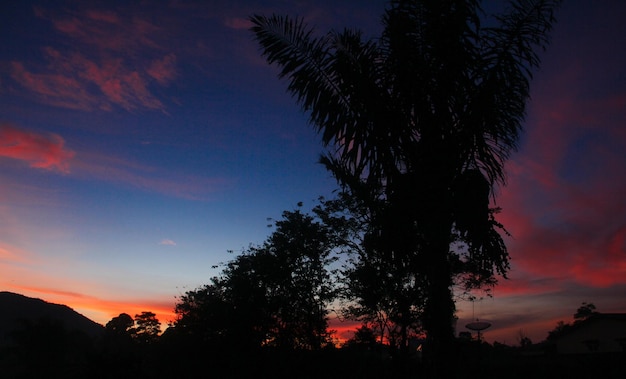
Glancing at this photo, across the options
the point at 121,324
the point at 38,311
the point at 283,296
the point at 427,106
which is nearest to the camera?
the point at 427,106

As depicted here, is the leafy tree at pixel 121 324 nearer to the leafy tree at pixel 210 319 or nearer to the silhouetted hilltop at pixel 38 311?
the silhouetted hilltop at pixel 38 311

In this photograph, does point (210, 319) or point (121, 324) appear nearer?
point (210, 319)

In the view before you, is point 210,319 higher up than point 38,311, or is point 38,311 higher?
point 38,311

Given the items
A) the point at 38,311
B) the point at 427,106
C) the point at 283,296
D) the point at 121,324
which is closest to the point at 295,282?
the point at 283,296

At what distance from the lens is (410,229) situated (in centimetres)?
617

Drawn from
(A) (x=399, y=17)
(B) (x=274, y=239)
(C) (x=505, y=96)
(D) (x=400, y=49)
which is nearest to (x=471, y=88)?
(C) (x=505, y=96)

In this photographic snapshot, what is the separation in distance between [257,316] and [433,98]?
18.2 m

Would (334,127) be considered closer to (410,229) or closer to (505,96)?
(410,229)

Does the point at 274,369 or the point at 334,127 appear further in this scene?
the point at 274,369

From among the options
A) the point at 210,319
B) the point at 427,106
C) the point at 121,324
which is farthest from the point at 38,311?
the point at 427,106

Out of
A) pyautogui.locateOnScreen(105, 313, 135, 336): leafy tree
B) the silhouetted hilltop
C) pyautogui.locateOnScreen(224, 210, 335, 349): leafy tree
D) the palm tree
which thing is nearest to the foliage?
pyautogui.locateOnScreen(224, 210, 335, 349): leafy tree

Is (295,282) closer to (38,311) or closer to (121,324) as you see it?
(121,324)

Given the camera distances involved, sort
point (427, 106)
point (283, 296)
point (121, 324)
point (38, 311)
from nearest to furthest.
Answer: point (427, 106) → point (283, 296) → point (121, 324) → point (38, 311)

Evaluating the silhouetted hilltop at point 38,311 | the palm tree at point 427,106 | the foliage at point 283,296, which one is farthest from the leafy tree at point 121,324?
the palm tree at point 427,106
